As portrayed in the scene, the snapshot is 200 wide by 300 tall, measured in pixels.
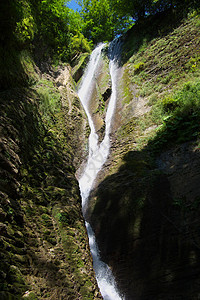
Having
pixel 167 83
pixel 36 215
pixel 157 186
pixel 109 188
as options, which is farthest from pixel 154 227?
pixel 167 83

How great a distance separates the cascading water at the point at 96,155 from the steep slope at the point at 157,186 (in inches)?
10.4

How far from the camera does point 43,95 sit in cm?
857

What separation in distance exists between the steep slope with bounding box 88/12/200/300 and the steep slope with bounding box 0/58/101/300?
101cm

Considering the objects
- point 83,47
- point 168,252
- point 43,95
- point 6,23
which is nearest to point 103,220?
point 168,252

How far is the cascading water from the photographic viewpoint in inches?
183

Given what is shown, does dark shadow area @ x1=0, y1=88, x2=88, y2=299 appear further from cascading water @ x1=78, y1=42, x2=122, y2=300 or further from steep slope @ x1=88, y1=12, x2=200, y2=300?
steep slope @ x1=88, y1=12, x2=200, y2=300

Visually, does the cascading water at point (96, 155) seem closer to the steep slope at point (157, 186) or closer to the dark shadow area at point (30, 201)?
the steep slope at point (157, 186)

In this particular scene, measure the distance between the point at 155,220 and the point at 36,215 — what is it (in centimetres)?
290

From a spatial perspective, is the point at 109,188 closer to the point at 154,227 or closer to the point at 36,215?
the point at 154,227

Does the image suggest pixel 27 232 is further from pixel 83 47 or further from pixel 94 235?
pixel 83 47

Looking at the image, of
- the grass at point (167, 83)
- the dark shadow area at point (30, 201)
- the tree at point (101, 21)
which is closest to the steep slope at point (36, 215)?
the dark shadow area at point (30, 201)

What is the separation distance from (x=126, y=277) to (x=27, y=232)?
264 cm

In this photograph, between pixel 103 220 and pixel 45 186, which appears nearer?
pixel 45 186

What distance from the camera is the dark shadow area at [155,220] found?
3.90 meters
